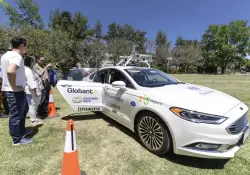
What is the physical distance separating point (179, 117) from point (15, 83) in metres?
2.70

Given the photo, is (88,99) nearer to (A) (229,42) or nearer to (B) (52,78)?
(B) (52,78)

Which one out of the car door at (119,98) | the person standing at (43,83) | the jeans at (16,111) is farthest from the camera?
the person standing at (43,83)

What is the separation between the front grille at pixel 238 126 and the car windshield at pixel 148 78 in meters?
1.48

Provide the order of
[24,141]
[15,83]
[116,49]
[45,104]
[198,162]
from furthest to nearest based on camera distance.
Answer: [116,49]
[45,104]
[24,141]
[15,83]
[198,162]

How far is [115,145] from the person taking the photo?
3.37 meters

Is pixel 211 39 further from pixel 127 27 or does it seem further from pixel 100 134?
pixel 100 134

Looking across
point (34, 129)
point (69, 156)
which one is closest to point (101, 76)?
point (34, 129)

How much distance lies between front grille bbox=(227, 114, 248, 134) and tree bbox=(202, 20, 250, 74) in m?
49.6

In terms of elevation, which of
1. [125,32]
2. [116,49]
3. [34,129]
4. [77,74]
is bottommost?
[34,129]

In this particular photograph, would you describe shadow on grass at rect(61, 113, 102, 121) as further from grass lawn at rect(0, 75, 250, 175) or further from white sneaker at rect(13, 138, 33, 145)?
white sneaker at rect(13, 138, 33, 145)

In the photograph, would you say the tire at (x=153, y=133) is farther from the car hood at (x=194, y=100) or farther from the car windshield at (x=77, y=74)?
the car windshield at (x=77, y=74)

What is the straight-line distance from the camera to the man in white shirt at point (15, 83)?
2797 mm

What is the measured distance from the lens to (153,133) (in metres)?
2.96

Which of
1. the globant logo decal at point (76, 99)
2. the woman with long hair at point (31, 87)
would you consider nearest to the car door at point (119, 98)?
the globant logo decal at point (76, 99)
